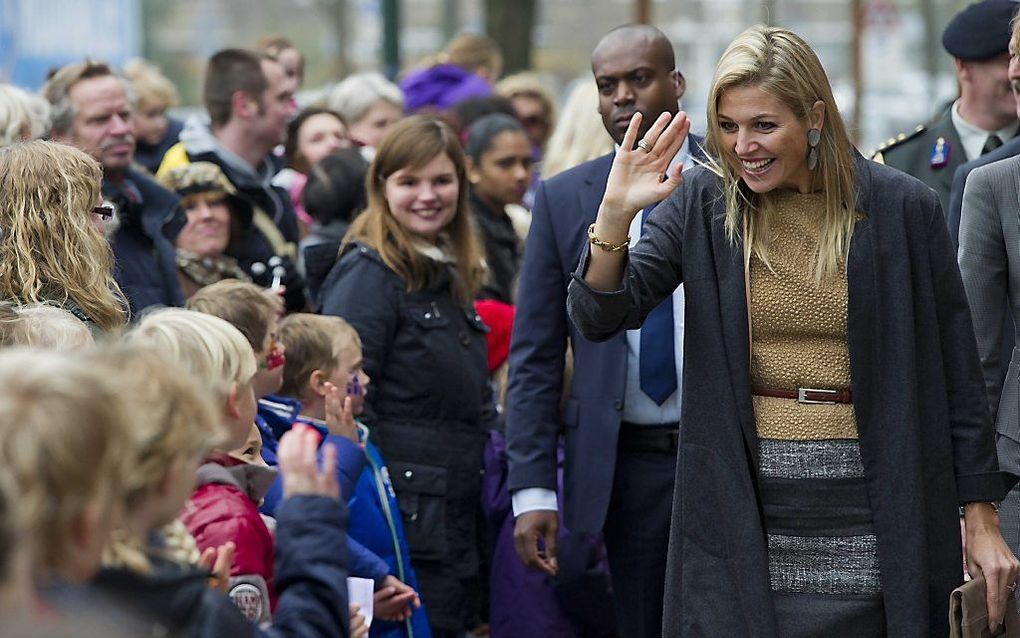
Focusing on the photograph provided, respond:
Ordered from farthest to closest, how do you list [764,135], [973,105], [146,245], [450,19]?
[450,19], [973,105], [146,245], [764,135]

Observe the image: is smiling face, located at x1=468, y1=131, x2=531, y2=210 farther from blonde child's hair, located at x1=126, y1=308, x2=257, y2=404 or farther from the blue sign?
blonde child's hair, located at x1=126, y1=308, x2=257, y2=404

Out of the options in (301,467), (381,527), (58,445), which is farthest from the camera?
(381,527)

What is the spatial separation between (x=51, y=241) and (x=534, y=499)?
5.66 ft

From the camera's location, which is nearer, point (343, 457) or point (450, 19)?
point (343, 457)

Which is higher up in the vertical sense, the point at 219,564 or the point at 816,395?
the point at 816,395

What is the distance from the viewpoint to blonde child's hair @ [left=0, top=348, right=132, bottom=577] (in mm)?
2215

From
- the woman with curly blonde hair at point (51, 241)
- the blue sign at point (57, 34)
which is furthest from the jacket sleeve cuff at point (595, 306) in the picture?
the blue sign at point (57, 34)

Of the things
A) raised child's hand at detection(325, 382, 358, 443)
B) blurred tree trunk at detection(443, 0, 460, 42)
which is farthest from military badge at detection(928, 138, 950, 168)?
blurred tree trunk at detection(443, 0, 460, 42)

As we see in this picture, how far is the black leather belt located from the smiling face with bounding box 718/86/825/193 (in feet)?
3.88

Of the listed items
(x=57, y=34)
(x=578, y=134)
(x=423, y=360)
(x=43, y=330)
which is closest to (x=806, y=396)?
(x=43, y=330)

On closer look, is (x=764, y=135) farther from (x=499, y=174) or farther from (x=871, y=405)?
(x=499, y=174)

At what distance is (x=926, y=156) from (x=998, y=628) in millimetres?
2752

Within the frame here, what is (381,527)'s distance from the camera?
5.07 m

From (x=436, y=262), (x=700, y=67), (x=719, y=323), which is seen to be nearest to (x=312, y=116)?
(x=436, y=262)
